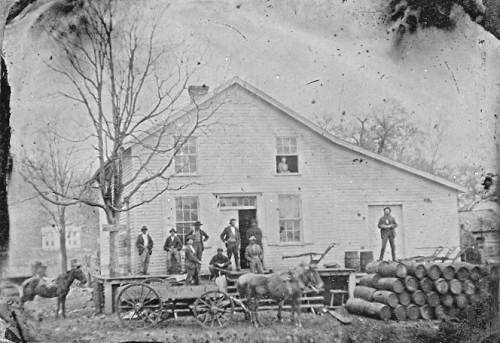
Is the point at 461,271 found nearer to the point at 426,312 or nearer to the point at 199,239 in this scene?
the point at 426,312

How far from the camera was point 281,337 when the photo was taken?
132 inches

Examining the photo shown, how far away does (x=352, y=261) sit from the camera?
3504mm

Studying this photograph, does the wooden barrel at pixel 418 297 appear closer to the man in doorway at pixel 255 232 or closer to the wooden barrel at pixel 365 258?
the wooden barrel at pixel 365 258

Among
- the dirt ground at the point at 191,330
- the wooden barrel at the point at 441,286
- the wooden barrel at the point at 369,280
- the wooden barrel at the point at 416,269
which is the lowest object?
the dirt ground at the point at 191,330

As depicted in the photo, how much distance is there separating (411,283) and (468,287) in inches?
Answer: 15.0

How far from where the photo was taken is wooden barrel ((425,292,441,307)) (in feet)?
11.6

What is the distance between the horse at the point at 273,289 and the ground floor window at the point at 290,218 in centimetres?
16

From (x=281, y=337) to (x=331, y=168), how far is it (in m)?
0.93

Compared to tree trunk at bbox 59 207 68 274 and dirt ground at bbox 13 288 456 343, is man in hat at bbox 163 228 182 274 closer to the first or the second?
dirt ground at bbox 13 288 456 343

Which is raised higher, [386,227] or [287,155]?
[287,155]

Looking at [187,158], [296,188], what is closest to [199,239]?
[187,158]

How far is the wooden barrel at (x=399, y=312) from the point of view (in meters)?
3.46

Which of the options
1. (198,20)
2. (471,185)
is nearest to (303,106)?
(198,20)

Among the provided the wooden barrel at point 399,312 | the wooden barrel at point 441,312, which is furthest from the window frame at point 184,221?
the wooden barrel at point 441,312
